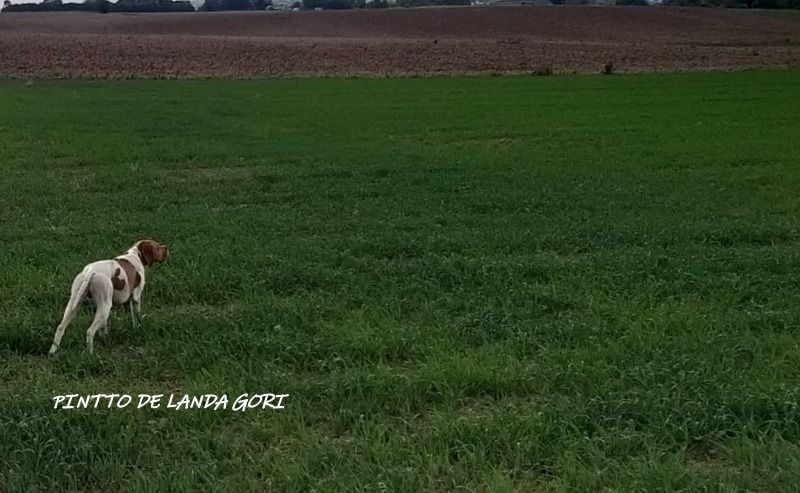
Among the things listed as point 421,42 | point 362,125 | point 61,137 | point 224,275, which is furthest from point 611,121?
point 421,42

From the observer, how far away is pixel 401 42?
61750mm

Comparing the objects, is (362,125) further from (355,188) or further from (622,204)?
(622,204)

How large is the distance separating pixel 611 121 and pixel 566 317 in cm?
1699

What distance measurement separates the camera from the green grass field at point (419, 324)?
14.1 feet

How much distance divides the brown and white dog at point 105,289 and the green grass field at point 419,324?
0.70 ft

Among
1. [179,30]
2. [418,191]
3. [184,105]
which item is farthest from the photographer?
[179,30]

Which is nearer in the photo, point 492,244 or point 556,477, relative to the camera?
point 556,477

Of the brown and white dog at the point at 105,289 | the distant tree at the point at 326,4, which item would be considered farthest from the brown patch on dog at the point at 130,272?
the distant tree at the point at 326,4

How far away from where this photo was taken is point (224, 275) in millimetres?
7543

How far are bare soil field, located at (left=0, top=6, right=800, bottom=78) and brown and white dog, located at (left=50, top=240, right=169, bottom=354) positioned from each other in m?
38.1


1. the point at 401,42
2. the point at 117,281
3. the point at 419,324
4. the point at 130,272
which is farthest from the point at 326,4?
the point at 117,281

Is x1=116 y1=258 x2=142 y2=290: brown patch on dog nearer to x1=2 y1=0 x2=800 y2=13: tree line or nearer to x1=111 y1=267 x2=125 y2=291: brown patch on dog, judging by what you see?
x1=111 y1=267 x2=125 y2=291: brown patch on dog

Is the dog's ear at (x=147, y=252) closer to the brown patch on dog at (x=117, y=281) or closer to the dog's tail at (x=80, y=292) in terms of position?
the brown patch on dog at (x=117, y=281)

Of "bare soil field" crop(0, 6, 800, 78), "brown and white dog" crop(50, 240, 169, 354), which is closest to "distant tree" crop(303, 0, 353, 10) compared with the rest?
"bare soil field" crop(0, 6, 800, 78)
